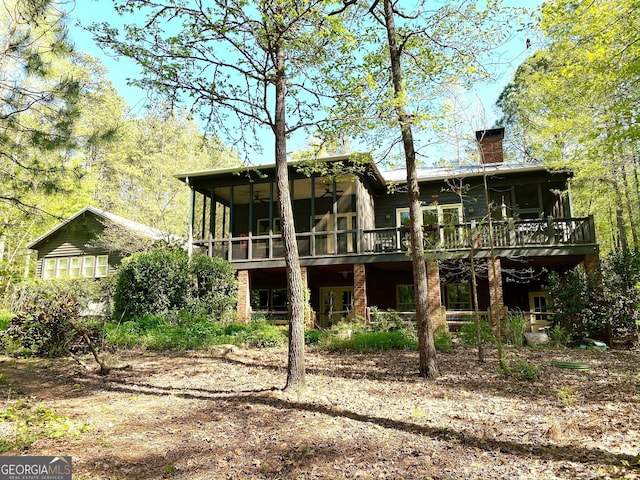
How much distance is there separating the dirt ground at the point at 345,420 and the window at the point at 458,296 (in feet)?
25.9

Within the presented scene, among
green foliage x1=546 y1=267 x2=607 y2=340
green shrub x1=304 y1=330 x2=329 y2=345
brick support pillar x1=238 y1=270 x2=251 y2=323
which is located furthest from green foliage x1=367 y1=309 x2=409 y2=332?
brick support pillar x1=238 y1=270 x2=251 y2=323

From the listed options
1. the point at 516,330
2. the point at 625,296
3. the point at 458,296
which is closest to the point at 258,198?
the point at 458,296

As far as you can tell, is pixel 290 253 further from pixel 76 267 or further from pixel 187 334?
pixel 76 267

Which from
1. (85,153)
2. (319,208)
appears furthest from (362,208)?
(85,153)

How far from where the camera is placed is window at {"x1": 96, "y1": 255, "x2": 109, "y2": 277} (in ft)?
68.9

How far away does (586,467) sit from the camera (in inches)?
150

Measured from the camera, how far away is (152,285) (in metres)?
13.8

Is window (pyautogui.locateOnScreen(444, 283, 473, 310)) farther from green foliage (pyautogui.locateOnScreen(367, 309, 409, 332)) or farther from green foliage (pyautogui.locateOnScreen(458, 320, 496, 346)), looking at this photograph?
green foliage (pyautogui.locateOnScreen(458, 320, 496, 346))

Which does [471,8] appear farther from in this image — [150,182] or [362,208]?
[150,182]

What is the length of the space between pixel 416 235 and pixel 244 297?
8601 mm

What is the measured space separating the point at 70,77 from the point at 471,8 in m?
7.62

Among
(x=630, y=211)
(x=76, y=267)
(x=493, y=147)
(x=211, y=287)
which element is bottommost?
(x=211, y=287)

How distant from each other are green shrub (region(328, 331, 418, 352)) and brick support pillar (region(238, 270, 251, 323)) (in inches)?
189

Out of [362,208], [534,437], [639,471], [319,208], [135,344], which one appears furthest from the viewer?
[319,208]
